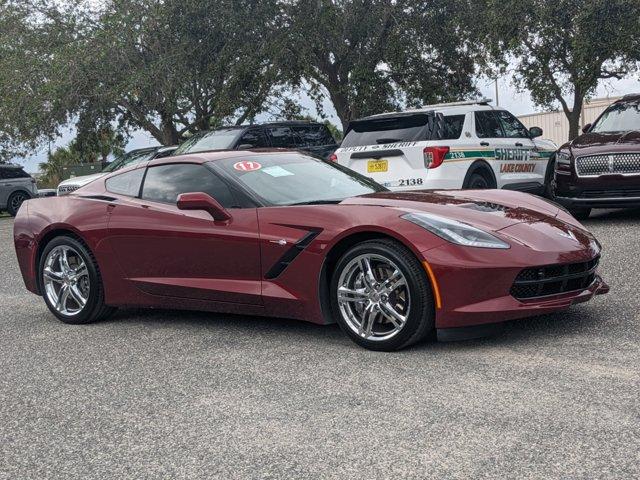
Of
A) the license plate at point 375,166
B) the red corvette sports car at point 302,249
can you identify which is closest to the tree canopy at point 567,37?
the license plate at point 375,166

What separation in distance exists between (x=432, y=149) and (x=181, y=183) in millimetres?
5182

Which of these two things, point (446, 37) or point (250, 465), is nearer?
point (250, 465)

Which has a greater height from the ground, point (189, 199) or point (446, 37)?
point (446, 37)

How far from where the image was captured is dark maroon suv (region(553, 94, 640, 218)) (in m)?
10.6

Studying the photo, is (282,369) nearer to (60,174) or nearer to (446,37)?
(446,37)

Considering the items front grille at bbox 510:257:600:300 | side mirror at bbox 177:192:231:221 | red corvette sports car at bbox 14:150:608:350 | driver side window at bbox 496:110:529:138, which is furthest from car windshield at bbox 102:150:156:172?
front grille at bbox 510:257:600:300

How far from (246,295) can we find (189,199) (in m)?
0.73

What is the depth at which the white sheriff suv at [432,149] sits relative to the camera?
35.2ft

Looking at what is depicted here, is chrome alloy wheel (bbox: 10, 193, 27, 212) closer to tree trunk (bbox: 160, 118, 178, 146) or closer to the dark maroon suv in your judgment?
tree trunk (bbox: 160, 118, 178, 146)

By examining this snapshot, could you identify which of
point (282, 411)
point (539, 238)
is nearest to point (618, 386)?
point (539, 238)

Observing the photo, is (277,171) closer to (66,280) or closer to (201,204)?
(201,204)

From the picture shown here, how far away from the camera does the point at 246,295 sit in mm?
5605

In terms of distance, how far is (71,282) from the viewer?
6707 millimetres

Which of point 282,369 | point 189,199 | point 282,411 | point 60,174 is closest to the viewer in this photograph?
point 282,411
